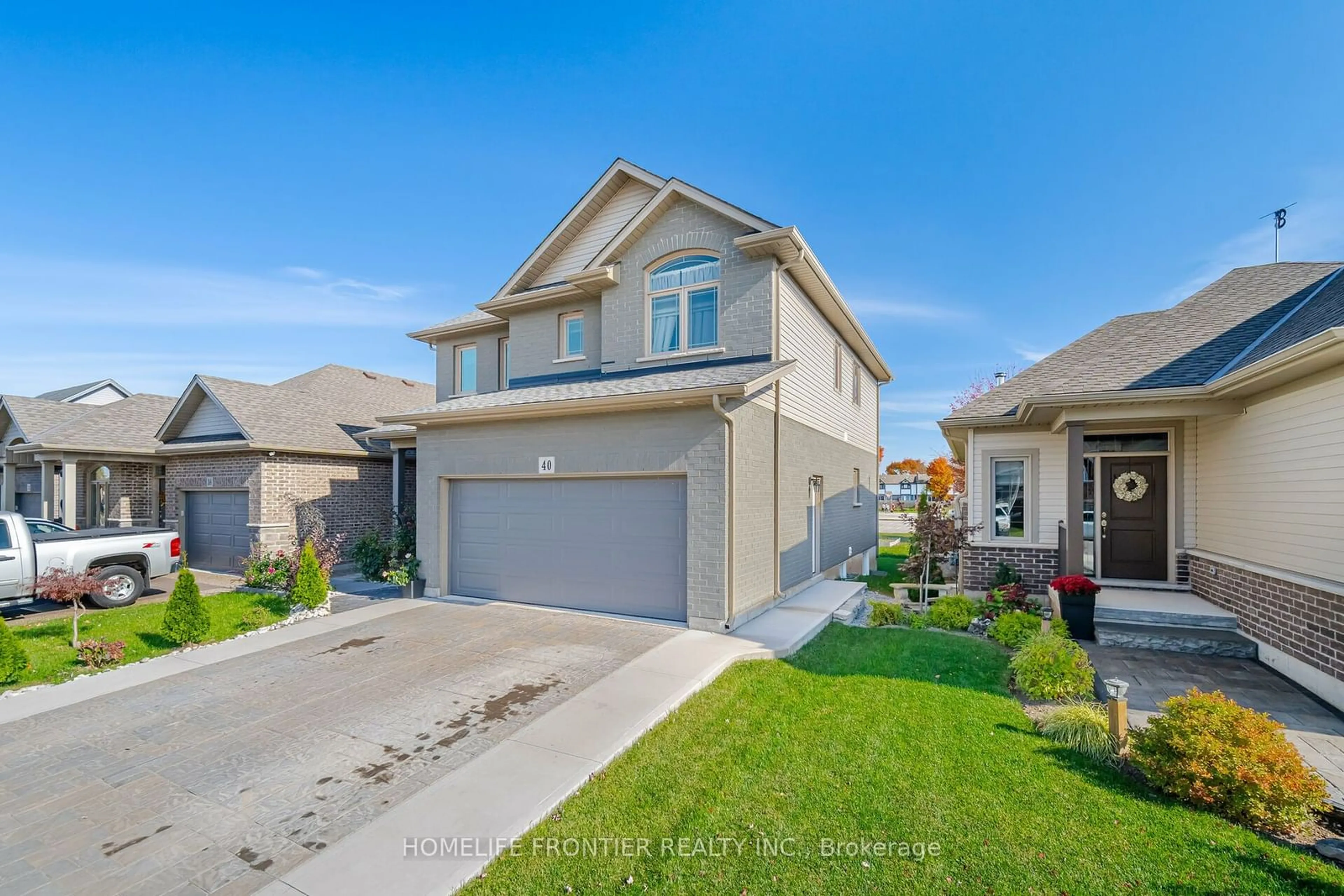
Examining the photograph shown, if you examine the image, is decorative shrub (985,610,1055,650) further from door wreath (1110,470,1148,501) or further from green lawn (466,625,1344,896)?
door wreath (1110,470,1148,501)

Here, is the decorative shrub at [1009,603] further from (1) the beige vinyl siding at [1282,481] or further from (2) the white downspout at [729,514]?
(2) the white downspout at [729,514]

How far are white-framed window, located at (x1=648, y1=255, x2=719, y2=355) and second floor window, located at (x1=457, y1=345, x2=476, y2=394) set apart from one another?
5938mm

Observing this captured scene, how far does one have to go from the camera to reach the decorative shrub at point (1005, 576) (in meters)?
10.1

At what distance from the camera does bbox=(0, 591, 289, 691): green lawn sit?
6934 millimetres

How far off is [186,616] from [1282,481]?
14.3m

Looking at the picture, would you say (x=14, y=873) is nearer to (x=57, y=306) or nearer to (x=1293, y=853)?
(x=1293, y=853)

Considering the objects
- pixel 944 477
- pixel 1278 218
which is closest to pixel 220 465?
pixel 1278 218

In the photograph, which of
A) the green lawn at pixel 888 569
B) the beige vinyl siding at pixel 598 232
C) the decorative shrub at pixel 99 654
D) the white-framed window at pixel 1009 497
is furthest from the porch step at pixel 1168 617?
the decorative shrub at pixel 99 654

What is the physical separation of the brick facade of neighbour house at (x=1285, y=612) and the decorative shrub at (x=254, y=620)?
13493mm

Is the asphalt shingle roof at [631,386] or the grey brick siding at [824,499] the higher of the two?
the asphalt shingle roof at [631,386]

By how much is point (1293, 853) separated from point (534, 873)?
15.3 ft

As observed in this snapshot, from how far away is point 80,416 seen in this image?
18.1 meters

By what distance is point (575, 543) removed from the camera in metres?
9.46

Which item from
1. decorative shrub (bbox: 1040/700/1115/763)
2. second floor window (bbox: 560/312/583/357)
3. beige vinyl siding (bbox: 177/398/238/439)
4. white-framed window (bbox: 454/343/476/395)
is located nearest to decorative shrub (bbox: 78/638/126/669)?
beige vinyl siding (bbox: 177/398/238/439)
